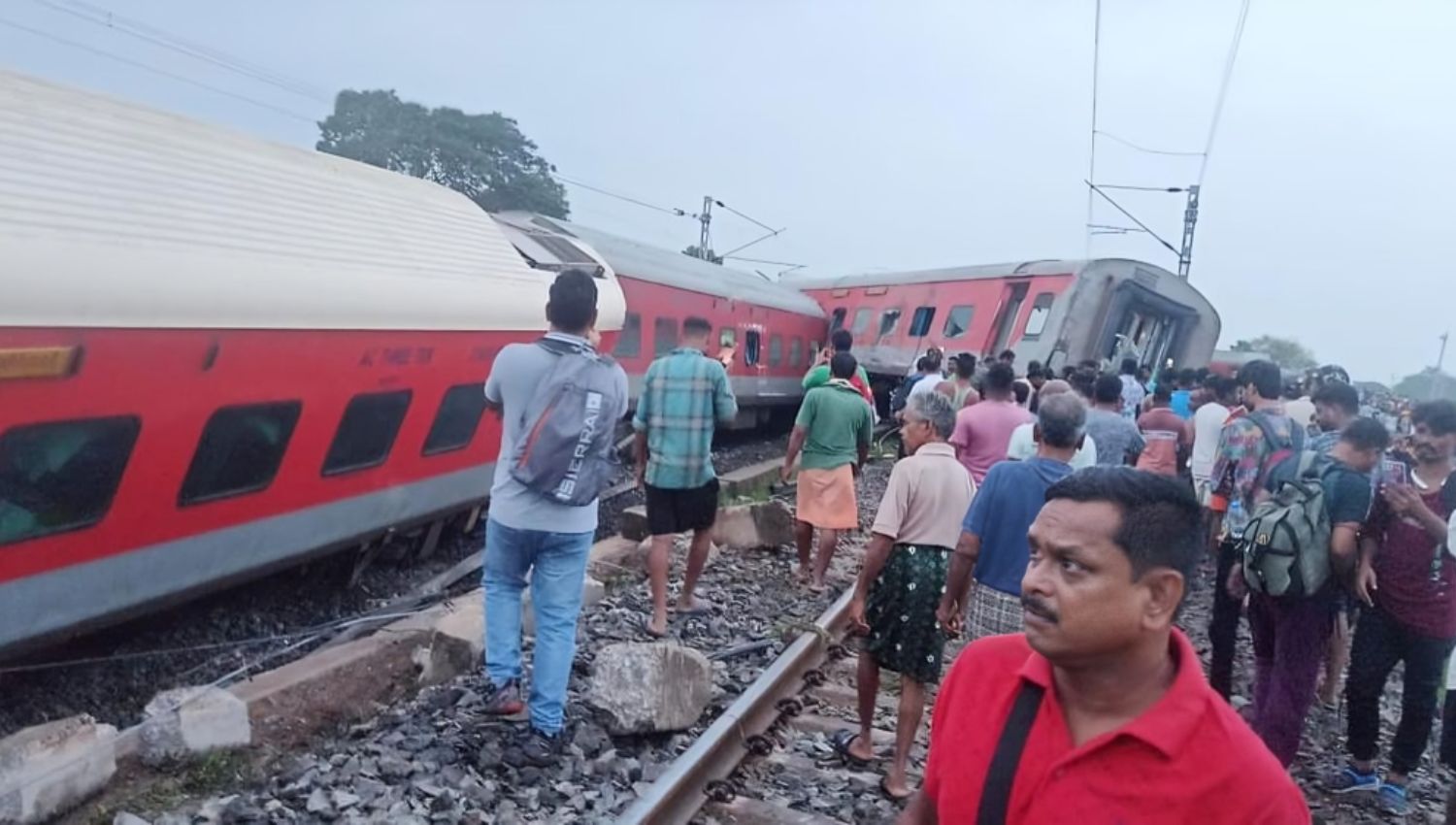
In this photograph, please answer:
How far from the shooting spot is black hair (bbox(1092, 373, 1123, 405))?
6555 millimetres

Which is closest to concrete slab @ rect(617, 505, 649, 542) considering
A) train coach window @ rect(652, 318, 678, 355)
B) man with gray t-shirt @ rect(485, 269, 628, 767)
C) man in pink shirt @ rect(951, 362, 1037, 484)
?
man in pink shirt @ rect(951, 362, 1037, 484)

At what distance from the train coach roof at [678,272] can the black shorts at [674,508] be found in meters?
5.73

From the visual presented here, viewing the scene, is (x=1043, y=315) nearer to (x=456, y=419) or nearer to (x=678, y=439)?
(x=456, y=419)

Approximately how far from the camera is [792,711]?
16.7ft

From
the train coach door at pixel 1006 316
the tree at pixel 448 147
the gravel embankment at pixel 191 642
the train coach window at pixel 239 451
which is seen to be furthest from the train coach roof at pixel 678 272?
the tree at pixel 448 147

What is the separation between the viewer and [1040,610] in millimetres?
1732

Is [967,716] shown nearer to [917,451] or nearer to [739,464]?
[917,451]

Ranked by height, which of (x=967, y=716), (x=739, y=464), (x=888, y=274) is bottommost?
(x=739, y=464)

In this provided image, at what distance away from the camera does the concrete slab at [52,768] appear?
10.6 feet

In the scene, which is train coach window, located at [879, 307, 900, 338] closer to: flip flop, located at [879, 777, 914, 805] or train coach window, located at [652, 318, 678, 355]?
train coach window, located at [652, 318, 678, 355]

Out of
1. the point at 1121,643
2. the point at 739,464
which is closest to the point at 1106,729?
the point at 1121,643

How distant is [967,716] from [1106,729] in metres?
0.22

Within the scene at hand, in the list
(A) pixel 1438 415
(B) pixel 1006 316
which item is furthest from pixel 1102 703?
(B) pixel 1006 316

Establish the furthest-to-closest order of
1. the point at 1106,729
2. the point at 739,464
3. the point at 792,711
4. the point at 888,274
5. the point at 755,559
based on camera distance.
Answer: the point at 888,274
the point at 739,464
the point at 755,559
the point at 792,711
the point at 1106,729
